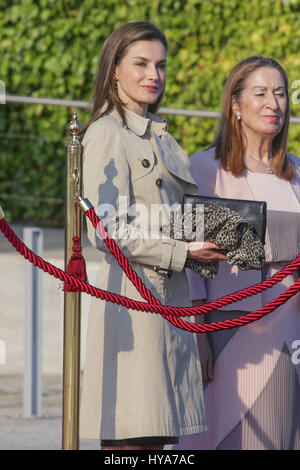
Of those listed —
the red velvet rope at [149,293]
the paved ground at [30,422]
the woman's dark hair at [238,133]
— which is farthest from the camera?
the paved ground at [30,422]

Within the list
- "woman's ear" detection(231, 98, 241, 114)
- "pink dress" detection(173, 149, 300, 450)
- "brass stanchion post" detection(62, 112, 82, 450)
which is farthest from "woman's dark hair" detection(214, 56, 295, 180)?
"brass stanchion post" detection(62, 112, 82, 450)

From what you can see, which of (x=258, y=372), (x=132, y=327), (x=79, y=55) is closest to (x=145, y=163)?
(x=132, y=327)

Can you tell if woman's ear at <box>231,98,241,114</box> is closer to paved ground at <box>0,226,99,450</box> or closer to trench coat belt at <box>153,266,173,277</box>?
trench coat belt at <box>153,266,173,277</box>

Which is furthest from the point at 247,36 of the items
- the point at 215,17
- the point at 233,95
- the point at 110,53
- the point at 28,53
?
the point at 110,53

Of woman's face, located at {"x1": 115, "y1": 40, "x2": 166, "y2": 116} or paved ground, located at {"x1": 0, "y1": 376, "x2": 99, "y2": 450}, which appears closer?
woman's face, located at {"x1": 115, "y1": 40, "x2": 166, "y2": 116}

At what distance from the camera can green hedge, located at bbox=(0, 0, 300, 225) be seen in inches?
354

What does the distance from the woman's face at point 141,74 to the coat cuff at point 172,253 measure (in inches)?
19.8

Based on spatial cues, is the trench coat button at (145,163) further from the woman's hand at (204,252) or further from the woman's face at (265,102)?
the woman's face at (265,102)

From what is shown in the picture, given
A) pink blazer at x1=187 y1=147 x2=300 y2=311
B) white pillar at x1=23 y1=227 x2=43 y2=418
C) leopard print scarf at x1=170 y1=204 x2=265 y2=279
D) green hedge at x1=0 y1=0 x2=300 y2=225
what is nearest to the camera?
leopard print scarf at x1=170 y1=204 x2=265 y2=279

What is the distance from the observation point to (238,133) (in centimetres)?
475

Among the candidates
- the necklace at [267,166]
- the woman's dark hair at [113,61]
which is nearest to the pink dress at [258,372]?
the necklace at [267,166]

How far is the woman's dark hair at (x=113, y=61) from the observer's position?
4172 mm
